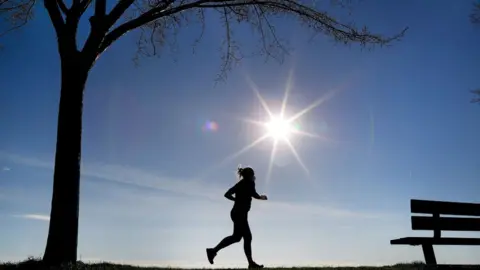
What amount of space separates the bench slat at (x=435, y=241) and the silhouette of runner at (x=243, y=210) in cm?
335

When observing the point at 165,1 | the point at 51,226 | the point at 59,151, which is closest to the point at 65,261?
the point at 51,226

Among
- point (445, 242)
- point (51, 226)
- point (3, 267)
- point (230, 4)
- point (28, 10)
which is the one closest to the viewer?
point (3, 267)

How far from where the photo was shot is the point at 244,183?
1196cm

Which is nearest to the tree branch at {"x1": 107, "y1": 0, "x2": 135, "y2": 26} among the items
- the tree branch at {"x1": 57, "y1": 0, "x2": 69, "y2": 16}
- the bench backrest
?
the tree branch at {"x1": 57, "y1": 0, "x2": 69, "y2": 16}

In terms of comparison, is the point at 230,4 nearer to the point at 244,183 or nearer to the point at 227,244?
the point at 244,183

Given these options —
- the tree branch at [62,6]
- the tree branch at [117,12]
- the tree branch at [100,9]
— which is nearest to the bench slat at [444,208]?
the tree branch at [117,12]

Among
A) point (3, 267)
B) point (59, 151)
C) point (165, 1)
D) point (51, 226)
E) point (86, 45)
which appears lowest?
point (3, 267)

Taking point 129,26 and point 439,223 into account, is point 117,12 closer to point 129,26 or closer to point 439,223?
point 129,26

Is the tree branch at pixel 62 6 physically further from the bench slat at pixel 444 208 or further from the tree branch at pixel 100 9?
the bench slat at pixel 444 208

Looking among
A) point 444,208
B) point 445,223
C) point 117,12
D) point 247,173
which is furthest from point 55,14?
point 445,223

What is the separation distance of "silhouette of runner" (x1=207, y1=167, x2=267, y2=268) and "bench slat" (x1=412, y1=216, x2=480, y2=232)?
3808 mm

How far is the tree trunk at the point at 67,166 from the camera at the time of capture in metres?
11.8

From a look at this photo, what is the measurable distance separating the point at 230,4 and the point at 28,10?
6.14 m

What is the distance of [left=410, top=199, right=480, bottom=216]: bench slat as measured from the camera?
500 inches
